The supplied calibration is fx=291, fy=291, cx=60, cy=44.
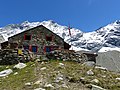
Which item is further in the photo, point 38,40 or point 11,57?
point 38,40

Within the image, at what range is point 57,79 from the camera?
1777 cm

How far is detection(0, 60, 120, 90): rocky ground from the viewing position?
16.5 m

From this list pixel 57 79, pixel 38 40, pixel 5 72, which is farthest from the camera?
pixel 38 40

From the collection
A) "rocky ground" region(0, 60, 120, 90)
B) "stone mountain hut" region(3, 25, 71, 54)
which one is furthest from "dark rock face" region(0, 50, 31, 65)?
"stone mountain hut" region(3, 25, 71, 54)

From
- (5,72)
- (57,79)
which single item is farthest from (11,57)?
(57,79)

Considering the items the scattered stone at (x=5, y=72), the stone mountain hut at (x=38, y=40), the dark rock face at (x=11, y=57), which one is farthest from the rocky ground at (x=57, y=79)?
the stone mountain hut at (x=38, y=40)

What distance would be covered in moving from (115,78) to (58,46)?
26.8 meters

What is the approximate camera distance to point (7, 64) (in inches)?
1043

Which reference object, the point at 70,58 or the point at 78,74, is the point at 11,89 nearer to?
the point at 78,74

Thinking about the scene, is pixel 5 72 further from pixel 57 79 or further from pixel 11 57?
pixel 57 79

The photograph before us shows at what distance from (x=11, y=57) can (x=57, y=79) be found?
9905mm

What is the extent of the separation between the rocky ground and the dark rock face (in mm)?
4638

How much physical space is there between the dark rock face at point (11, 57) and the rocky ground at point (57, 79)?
4638 mm

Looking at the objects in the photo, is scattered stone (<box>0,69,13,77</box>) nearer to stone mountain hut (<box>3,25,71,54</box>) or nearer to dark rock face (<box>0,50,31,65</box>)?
dark rock face (<box>0,50,31,65</box>)
